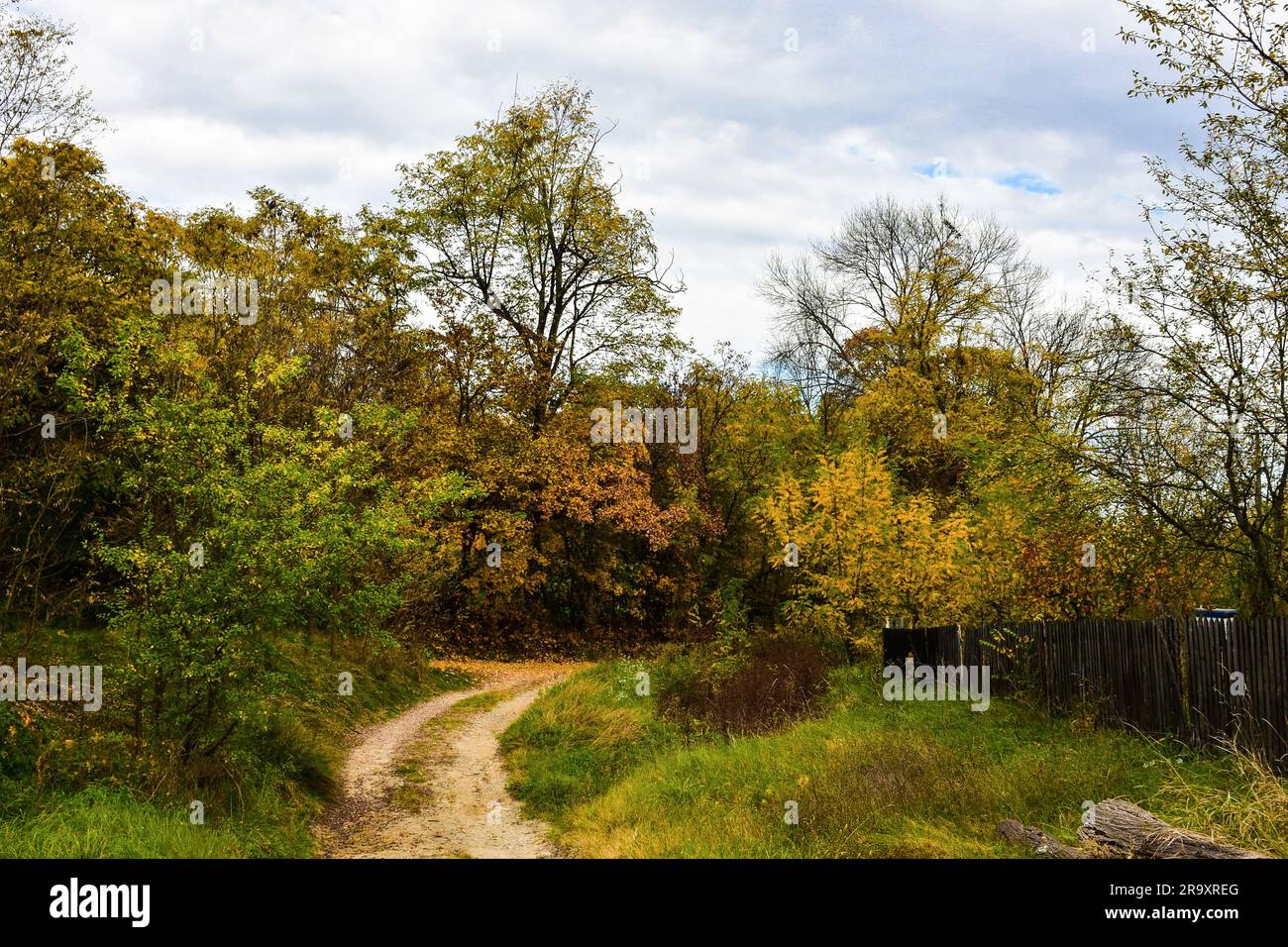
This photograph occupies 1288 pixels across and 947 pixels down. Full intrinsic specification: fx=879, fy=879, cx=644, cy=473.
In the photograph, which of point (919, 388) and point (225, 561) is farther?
point (919, 388)

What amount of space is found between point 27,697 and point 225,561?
7.94ft

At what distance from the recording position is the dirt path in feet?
30.2

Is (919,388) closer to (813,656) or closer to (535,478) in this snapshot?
(535,478)

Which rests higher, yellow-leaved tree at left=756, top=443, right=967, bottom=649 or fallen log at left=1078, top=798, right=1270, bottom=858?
yellow-leaved tree at left=756, top=443, right=967, bottom=649

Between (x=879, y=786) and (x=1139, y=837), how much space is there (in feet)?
8.46

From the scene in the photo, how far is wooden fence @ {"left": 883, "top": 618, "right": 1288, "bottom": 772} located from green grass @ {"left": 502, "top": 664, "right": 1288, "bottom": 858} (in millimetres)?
351

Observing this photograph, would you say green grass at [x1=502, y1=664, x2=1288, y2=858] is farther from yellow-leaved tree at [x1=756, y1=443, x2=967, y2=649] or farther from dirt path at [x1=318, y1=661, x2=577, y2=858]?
yellow-leaved tree at [x1=756, y1=443, x2=967, y2=649]

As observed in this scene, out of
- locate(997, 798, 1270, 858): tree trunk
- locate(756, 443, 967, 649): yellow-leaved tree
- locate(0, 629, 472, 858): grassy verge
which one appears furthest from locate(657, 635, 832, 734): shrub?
locate(997, 798, 1270, 858): tree trunk

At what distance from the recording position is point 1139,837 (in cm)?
655

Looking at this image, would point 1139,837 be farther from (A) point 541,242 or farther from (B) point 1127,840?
(A) point 541,242

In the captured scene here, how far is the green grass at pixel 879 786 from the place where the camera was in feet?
24.6
